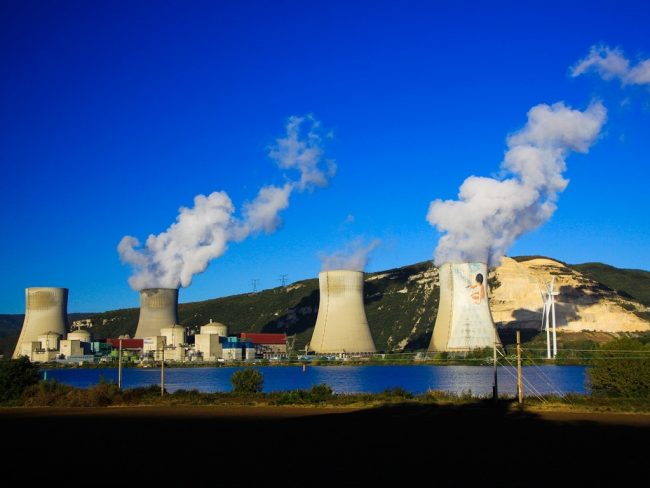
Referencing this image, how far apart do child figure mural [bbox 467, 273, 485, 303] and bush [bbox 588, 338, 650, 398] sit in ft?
106

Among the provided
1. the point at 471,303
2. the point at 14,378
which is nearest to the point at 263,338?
the point at 471,303

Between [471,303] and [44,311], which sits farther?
[44,311]

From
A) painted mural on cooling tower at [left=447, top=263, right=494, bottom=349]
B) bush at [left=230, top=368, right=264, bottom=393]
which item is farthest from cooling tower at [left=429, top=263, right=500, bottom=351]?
bush at [left=230, top=368, right=264, bottom=393]

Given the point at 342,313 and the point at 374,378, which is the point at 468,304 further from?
the point at 342,313

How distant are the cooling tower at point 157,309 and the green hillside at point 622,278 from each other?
87329 mm

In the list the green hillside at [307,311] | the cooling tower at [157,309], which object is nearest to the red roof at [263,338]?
the green hillside at [307,311]

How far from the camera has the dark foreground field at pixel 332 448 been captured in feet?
35.3

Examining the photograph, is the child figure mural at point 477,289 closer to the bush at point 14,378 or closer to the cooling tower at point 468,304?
the cooling tower at point 468,304

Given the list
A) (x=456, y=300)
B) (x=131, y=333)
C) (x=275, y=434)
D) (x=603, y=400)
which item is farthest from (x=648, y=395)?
(x=131, y=333)

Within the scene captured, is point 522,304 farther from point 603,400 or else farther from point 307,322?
point 603,400

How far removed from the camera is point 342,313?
2489 inches

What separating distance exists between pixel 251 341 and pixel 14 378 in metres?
66.4

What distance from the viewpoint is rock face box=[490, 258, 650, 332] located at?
101 metres

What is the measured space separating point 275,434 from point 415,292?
110470 millimetres
